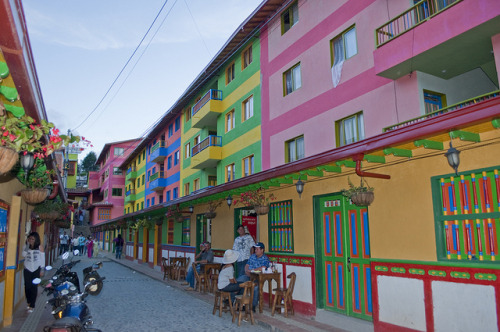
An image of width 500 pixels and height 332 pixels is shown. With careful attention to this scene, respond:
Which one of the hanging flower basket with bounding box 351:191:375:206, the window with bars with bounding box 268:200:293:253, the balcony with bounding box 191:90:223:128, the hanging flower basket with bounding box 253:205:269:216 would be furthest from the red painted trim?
the balcony with bounding box 191:90:223:128

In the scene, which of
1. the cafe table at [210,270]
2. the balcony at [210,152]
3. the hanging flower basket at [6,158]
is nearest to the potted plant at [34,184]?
the hanging flower basket at [6,158]

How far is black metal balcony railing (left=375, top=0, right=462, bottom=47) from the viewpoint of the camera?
9.91m

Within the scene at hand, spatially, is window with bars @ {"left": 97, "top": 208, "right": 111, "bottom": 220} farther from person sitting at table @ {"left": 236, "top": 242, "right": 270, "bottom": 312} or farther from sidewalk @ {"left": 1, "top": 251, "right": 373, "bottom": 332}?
person sitting at table @ {"left": 236, "top": 242, "right": 270, "bottom": 312}

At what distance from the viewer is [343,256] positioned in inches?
366

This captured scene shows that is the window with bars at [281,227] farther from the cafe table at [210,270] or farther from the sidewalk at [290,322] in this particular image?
the cafe table at [210,270]

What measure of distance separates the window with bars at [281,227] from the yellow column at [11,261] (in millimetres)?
7166

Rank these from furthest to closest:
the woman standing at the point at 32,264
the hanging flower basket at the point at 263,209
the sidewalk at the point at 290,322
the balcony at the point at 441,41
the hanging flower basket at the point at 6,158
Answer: the hanging flower basket at the point at 263,209 < the woman standing at the point at 32,264 < the sidewalk at the point at 290,322 < the balcony at the point at 441,41 < the hanging flower basket at the point at 6,158

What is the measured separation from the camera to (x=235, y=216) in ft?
48.8

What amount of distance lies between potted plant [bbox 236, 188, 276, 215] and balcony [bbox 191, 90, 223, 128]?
33.9 feet

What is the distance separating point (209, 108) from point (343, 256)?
1416cm

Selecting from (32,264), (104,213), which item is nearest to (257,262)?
(32,264)

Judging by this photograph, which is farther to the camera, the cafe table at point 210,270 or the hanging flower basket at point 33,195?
the cafe table at point 210,270

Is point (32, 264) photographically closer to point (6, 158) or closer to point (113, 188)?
point (6, 158)

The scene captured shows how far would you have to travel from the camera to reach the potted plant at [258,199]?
38.4 feet
